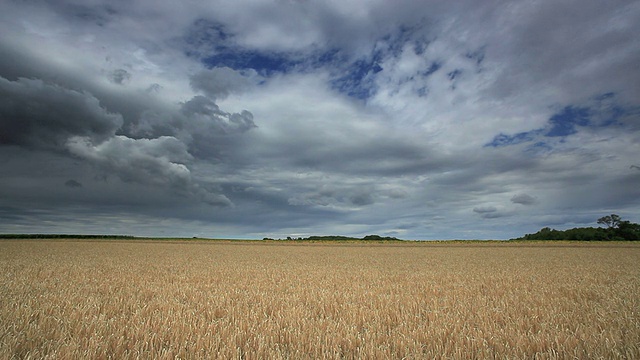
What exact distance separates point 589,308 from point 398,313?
474 cm

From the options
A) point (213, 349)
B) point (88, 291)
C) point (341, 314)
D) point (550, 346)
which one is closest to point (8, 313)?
point (88, 291)

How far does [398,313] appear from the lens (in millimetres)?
6566

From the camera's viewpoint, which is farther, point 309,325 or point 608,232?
point 608,232

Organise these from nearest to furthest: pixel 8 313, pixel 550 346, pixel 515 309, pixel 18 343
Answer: pixel 18 343 → pixel 550 346 → pixel 8 313 → pixel 515 309

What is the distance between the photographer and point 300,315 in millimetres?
6344

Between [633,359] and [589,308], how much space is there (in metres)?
4.39

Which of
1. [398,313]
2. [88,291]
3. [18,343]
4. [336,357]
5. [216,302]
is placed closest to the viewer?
[336,357]

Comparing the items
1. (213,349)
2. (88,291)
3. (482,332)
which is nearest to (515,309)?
(482,332)

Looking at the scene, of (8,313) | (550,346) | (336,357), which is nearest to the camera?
(336,357)

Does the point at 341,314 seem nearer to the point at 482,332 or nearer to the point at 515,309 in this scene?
the point at 482,332

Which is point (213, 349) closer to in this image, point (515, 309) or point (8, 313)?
point (8, 313)

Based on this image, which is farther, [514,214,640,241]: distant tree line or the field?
[514,214,640,241]: distant tree line

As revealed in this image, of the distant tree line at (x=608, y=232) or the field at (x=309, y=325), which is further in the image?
the distant tree line at (x=608, y=232)

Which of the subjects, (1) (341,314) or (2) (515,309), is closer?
(1) (341,314)
